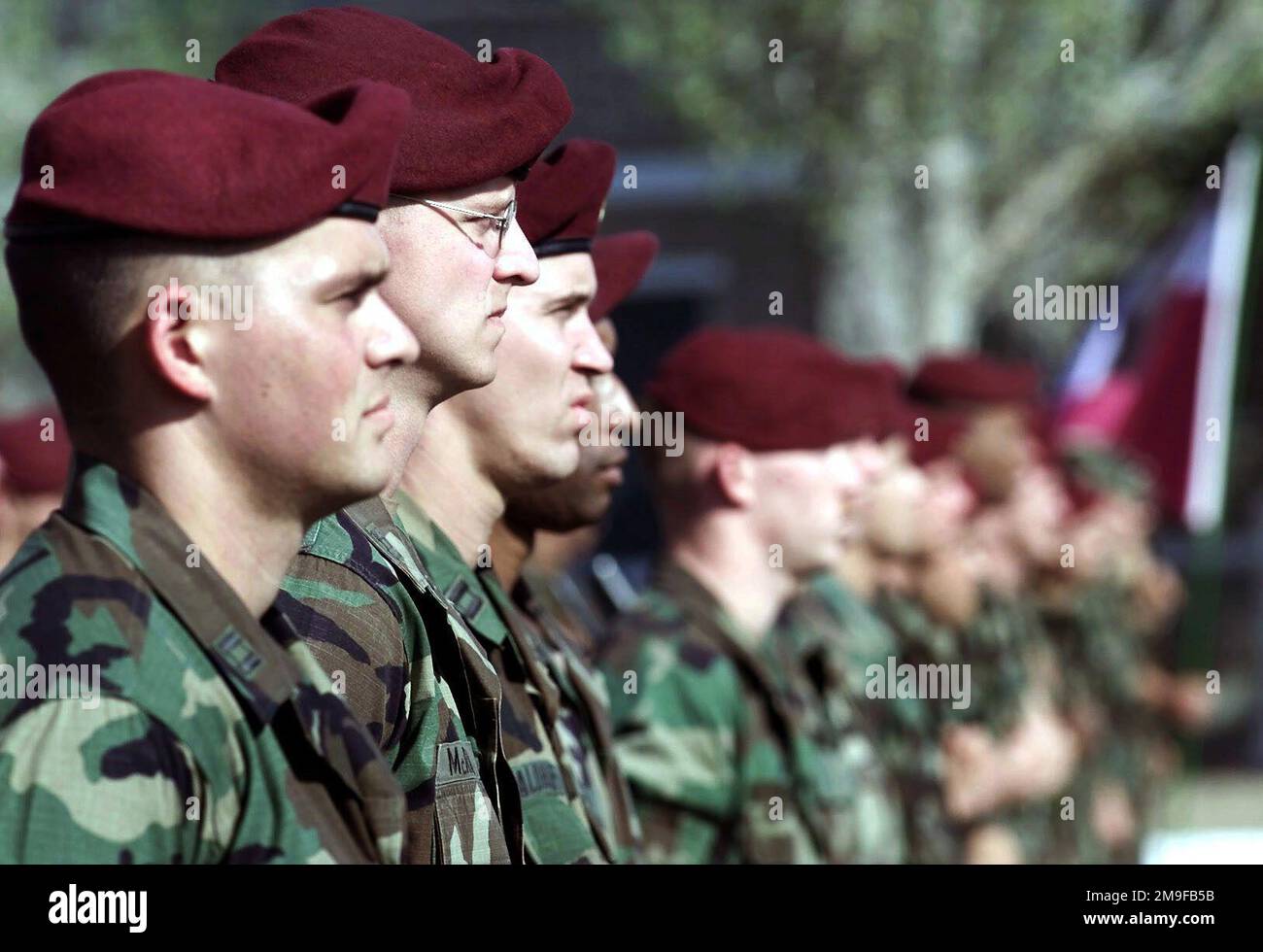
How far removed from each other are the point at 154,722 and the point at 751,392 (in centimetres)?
365

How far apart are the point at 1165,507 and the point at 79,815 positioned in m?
11.2

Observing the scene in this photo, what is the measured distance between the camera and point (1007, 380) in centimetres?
941

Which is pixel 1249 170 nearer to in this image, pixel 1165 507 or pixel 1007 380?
pixel 1165 507

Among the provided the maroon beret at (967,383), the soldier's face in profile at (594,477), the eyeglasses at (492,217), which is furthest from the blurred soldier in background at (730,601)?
the maroon beret at (967,383)

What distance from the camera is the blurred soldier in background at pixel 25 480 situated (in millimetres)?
6367

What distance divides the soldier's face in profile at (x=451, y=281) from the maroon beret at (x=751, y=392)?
8.24 ft

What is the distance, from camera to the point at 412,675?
261 centimetres

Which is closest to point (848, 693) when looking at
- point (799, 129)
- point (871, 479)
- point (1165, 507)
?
point (871, 479)

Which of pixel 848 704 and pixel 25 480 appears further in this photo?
pixel 25 480

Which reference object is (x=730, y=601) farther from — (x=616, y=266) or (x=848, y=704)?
(x=616, y=266)

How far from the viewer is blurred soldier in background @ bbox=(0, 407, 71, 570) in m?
6.37

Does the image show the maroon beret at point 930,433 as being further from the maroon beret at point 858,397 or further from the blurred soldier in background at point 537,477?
the blurred soldier in background at point 537,477

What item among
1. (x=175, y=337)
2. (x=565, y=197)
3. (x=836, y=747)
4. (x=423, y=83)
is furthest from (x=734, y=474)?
(x=175, y=337)

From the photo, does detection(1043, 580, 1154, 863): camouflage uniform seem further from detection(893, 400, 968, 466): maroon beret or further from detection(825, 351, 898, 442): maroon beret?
detection(825, 351, 898, 442): maroon beret
